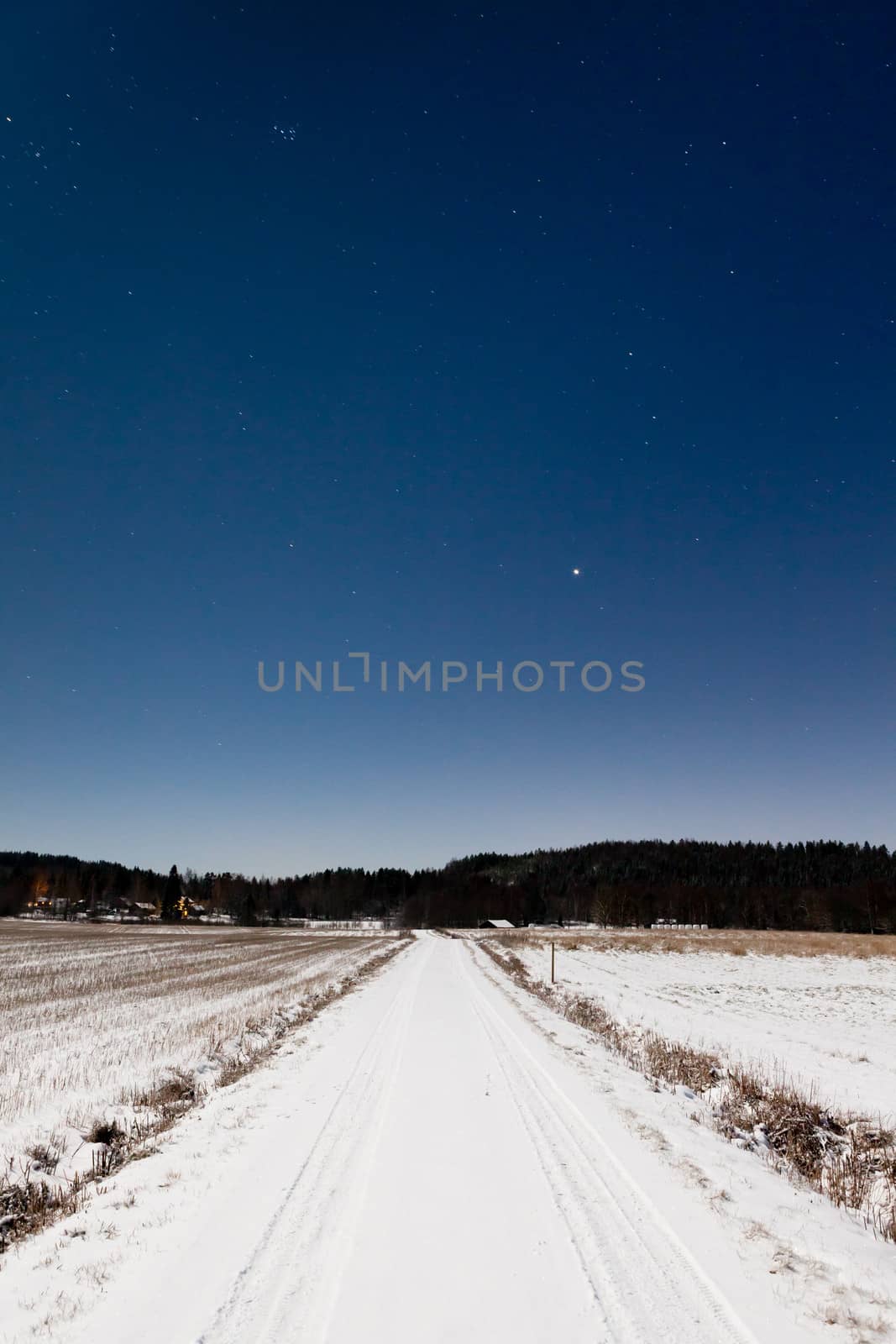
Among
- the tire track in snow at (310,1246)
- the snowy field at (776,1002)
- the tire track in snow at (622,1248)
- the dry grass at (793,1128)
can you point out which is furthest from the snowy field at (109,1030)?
the snowy field at (776,1002)

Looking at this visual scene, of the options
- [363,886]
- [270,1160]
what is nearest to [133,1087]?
[270,1160]

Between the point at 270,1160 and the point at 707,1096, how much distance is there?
24.7 ft

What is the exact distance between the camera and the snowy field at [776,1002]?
13.1 meters

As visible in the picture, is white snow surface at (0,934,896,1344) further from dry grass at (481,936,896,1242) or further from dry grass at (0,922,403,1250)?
dry grass at (0,922,403,1250)

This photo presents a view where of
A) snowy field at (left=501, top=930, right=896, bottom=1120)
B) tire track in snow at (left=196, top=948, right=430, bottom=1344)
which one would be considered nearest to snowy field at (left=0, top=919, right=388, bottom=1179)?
tire track in snow at (left=196, top=948, right=430, bottom=1344)

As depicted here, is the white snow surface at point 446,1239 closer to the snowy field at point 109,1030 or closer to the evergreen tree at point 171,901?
the snowy field at point 109,1030

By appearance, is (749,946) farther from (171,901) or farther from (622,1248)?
(171,901)

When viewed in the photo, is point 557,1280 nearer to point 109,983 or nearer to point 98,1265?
point 98,1265

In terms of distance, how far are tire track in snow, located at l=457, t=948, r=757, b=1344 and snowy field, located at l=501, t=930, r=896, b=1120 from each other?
17.5ft

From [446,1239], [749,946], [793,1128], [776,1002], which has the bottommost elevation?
[749,946]

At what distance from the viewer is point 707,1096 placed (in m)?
10.7

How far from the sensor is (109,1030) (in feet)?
51.3

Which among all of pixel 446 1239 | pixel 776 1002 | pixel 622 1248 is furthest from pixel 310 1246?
pixel 776 1002

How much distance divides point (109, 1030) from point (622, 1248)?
14.8 m
